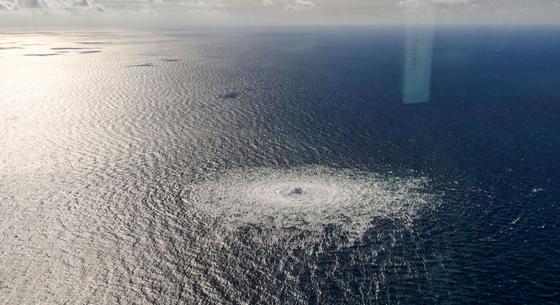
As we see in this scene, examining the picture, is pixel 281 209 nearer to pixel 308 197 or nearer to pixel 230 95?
pixel 308 197

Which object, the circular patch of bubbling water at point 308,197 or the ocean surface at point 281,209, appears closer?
the ocean surface at point 281,209

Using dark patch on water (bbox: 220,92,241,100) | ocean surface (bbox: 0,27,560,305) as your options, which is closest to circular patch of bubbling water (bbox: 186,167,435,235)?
ocean surface (bbox: 0,27,560,305)

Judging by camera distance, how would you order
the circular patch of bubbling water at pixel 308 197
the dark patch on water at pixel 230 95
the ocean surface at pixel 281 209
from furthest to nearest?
1. the dark patch on water at pixel 230 95
2. the circular patch of bubbling water at pixel 308 197
3. the ocean surface at pixel 281 209

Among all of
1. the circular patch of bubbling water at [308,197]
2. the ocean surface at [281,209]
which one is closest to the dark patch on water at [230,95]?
the ocean surface at [281,209]

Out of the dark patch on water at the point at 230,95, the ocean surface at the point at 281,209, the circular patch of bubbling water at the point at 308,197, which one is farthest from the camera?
the dark patch on water at the point at 230,95

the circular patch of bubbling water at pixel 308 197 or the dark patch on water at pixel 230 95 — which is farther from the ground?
the dark patch on water at pixel 230 95

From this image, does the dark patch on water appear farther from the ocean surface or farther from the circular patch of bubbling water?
the circular patch of bubbling water

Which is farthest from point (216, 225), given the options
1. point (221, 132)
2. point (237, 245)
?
point (221, 132)

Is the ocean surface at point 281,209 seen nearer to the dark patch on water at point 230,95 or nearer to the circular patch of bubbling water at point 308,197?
the circular patch of bubbling water at point 308,197

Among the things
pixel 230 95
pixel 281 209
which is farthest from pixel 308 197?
pixel 230 95
